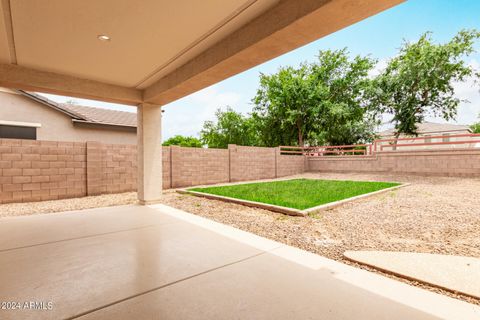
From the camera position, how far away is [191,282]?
2.07 metres

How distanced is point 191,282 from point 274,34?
2.77 metres

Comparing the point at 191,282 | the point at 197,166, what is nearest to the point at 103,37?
the point at 191,282

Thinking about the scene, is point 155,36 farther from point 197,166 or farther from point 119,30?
point 197,166

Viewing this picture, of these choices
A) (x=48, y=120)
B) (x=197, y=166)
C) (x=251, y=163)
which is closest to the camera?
(x=197, y=166)

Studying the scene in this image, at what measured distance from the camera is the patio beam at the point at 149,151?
5.71 meters

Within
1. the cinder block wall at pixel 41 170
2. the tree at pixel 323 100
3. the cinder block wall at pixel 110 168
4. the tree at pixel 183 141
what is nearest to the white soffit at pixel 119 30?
the cinder block wall at pixel 41 170

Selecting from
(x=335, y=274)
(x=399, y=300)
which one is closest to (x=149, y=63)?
(x=335, y=274)

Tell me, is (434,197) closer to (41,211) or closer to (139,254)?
(139,254)

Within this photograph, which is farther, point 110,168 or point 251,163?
point 251,163

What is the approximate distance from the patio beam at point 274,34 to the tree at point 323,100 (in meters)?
14.3

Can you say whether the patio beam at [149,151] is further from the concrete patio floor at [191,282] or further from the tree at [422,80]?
the tree at [422,80]

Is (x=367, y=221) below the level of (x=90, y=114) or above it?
below

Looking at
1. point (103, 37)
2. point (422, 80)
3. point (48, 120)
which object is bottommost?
point (103, 37)

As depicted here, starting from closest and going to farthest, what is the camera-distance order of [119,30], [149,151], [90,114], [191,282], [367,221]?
1. [191,282]
2. [119,30]
3. [367,221]
4. [149,151]
5. [90,114]
